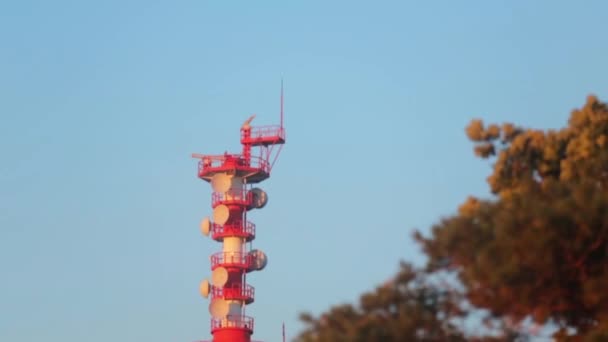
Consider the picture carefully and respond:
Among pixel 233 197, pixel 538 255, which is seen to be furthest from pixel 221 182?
pixel 538 255

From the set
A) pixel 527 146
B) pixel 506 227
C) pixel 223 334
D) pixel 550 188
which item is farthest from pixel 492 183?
pixel 223 334

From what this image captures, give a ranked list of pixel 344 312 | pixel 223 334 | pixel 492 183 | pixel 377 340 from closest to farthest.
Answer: pixel 377 340 → pixel 344 312 → pixel 492 183 → pixel 223 334

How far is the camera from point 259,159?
79438 millimetres

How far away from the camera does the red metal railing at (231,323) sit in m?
75.9

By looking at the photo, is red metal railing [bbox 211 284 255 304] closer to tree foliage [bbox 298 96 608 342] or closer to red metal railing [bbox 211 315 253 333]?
red metal railing [bbox 211 315 253 333]

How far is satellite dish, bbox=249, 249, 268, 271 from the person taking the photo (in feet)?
252

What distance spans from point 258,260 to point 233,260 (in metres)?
1.32

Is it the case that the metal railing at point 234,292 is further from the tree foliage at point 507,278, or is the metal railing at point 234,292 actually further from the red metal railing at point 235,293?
the tree foliage at point 507,278

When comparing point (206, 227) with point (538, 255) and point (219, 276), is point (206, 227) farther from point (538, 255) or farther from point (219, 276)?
point (538, 255)

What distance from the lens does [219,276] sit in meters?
76.4

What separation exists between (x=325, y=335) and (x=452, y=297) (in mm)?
3744

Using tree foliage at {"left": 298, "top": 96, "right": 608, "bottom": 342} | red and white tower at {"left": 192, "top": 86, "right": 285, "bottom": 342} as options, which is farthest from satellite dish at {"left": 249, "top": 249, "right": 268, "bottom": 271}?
tree foliage at {"left": 298, "top": 96, "right": 608, "bottom": 342}

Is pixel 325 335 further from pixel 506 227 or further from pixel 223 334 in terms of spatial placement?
pixel 223 334

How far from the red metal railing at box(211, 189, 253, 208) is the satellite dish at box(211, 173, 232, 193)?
0.90ft
